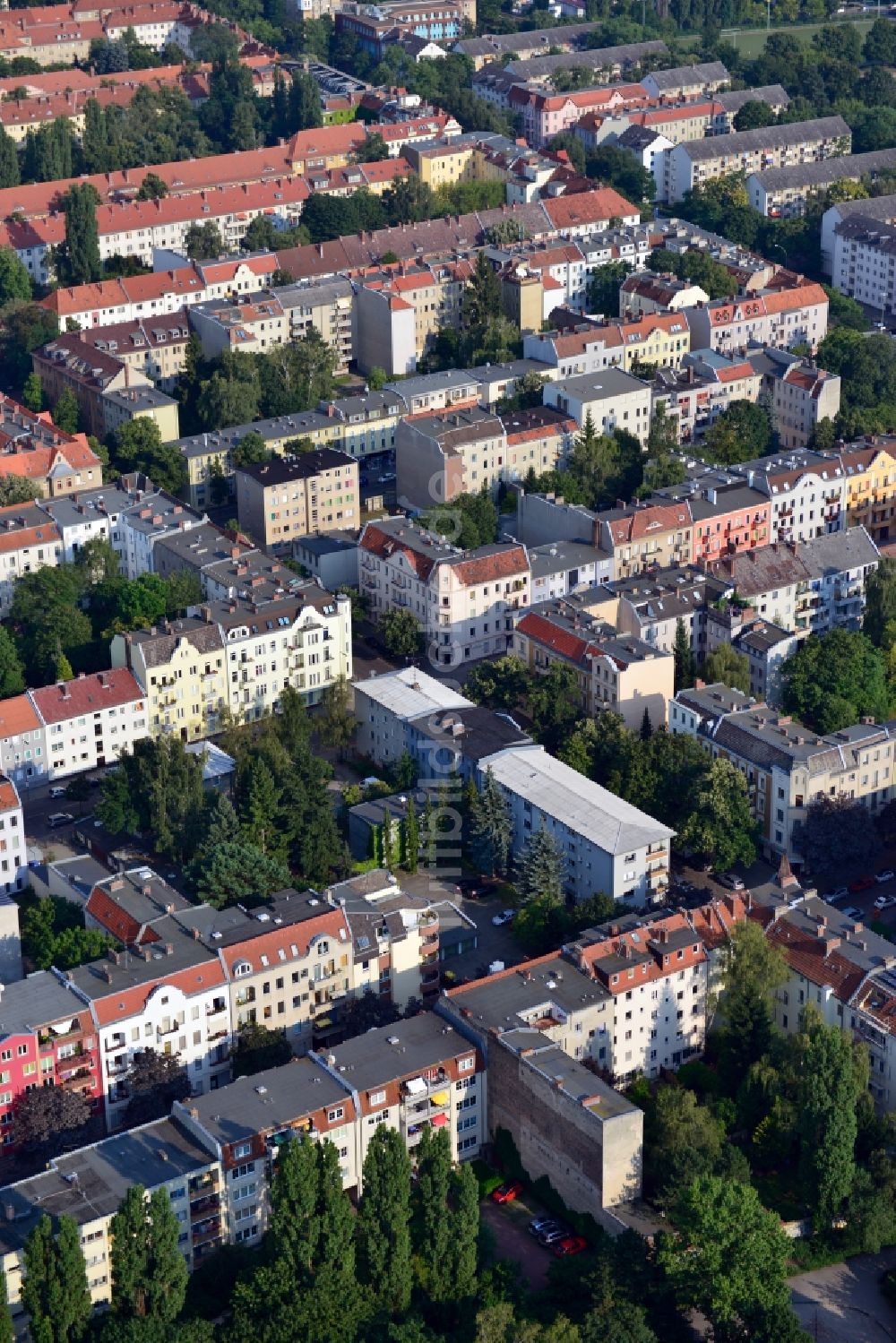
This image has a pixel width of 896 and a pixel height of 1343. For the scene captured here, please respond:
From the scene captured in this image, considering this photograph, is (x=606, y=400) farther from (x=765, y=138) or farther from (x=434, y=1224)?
(x=434, y=1224)

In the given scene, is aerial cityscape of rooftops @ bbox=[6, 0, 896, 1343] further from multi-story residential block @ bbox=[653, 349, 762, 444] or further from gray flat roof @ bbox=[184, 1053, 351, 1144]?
multi-story residential block @ bbox=[653, 349, 762, 444]

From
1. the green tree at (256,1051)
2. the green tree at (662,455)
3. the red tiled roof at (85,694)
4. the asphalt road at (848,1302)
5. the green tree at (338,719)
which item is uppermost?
the green tree at (662,455)

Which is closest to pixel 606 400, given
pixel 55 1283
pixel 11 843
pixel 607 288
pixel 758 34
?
pixel 607 288

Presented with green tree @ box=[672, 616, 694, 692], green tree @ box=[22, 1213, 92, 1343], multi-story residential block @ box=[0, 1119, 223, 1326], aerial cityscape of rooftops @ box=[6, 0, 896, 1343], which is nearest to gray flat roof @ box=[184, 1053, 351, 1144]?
aerial cityscape of rooftops @ box=[6, 0, 896, 1343]

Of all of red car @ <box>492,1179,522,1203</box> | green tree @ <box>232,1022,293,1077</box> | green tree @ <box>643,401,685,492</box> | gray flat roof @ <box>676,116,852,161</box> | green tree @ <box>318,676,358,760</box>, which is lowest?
A: red car @ <box>492,1179,522,1203</box>

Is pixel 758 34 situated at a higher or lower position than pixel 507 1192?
higher

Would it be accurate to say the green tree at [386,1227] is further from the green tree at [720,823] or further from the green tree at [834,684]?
the green tree at [834,684]

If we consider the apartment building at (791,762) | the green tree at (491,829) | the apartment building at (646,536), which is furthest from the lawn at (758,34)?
the green tree at (491,829)
